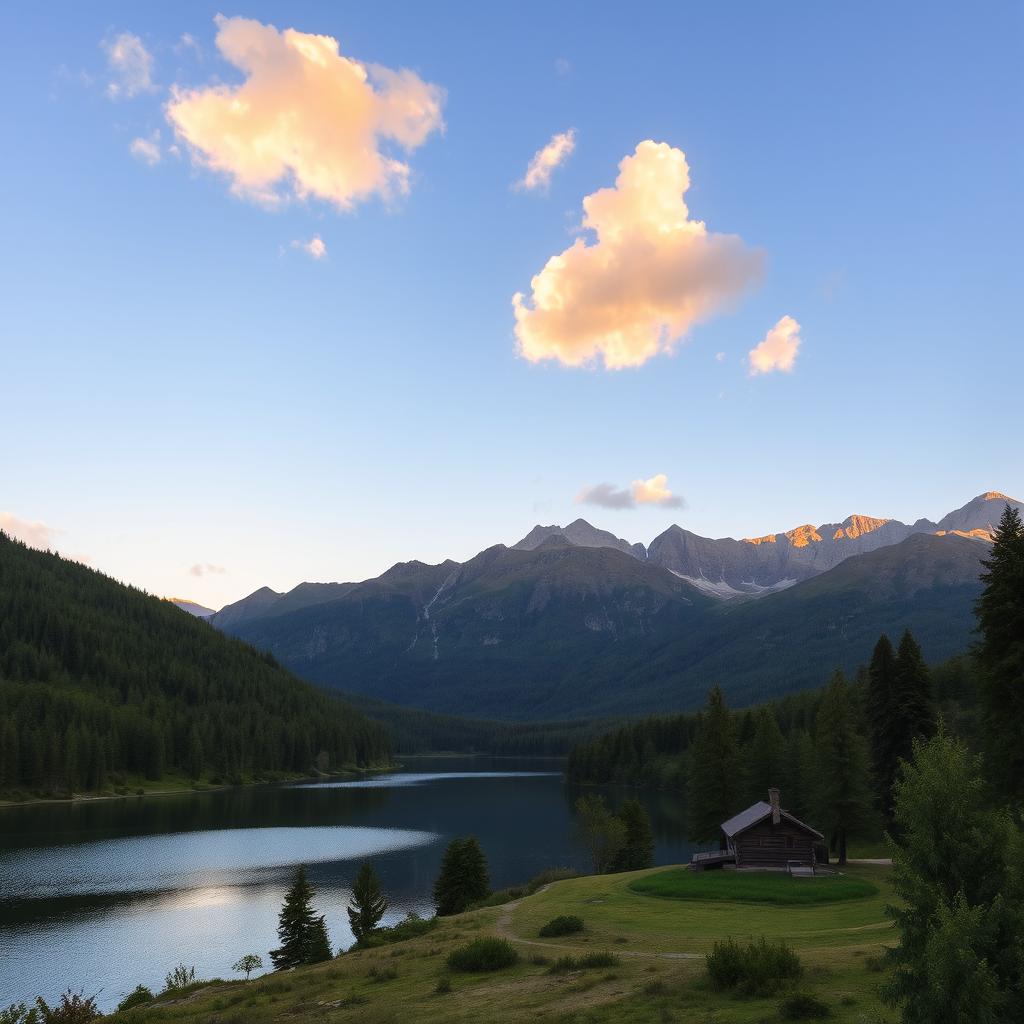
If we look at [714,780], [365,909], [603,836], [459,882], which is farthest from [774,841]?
[365,909]

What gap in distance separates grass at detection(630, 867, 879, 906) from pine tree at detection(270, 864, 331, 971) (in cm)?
2117

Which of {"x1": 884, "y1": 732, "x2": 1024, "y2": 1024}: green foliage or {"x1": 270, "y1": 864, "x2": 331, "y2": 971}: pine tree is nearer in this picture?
{"x1": 884, "y1": 732, "x2": 1024, "y2": 1024}: green foliage

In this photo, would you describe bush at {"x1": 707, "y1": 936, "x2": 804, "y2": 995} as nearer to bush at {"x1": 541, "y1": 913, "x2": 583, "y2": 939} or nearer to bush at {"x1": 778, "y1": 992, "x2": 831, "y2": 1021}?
bush at {"x1": 778, "y1": 992, "x2": 831, "y2": 1021}

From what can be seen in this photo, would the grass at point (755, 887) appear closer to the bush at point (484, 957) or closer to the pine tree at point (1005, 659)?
the pine tree at point (1005, 659)

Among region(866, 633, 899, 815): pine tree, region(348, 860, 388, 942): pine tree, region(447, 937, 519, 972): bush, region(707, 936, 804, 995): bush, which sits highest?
region(866, 633, 899, 815): pine tree

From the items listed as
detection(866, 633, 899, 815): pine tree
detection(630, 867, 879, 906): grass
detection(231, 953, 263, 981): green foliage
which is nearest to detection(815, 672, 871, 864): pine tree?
detection(866, 633, 899, 815): pine tree

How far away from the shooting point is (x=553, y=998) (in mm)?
30266

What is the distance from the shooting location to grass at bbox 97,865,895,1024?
27.4 m

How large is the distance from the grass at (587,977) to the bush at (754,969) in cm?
51

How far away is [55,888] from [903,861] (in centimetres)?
8283

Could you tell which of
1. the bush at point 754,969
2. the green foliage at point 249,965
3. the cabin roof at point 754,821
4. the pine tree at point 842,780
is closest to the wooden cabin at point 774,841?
the cabin roof at point 754,821

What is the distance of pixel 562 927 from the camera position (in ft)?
141

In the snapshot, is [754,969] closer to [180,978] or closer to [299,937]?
[299,937]

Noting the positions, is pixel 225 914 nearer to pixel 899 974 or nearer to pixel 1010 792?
pixel 1010 792
